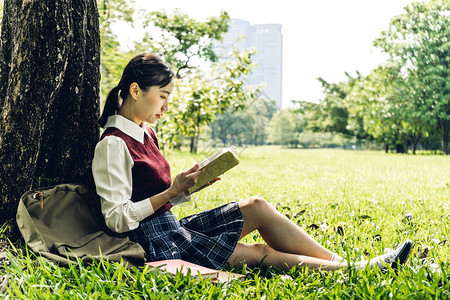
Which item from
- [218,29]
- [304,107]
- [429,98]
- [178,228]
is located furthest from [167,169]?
[304,107]

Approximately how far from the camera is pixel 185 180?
2.12 m

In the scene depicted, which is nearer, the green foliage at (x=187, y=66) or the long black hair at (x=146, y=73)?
the long black hair at (x=146, y=73)

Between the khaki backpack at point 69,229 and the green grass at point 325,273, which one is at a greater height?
the khaki backpack at point 69,229

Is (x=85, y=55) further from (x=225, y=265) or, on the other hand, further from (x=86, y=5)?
(x=225, y=265)

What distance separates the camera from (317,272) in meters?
2.29

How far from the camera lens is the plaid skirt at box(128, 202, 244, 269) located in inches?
89.3

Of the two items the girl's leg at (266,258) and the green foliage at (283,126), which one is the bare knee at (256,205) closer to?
the girl's leg at (266,258)

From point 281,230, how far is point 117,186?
962mm

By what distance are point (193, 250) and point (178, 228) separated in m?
0.16

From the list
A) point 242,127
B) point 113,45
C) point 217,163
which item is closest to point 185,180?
point 217,163

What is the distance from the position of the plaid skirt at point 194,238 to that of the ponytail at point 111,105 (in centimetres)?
66

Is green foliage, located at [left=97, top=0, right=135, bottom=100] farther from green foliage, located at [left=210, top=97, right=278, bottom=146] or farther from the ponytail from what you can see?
the ponytail

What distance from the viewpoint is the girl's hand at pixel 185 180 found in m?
2.11

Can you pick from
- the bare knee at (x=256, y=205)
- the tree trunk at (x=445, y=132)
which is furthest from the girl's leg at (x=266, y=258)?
the tree trunk at (x=445, y=132)
